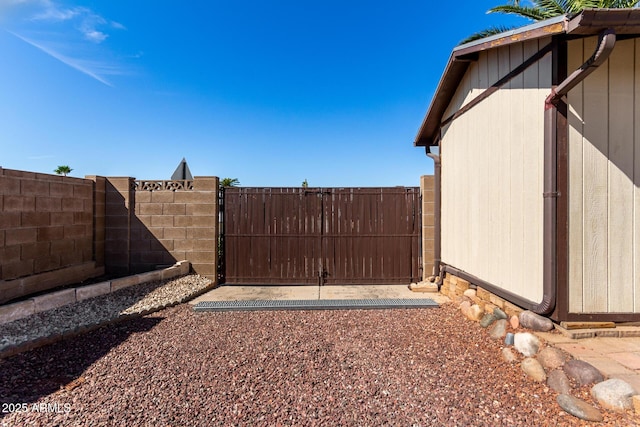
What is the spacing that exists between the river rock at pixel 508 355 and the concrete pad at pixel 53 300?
17.5 ft

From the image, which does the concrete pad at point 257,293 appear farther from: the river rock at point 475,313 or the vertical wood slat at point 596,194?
the vertical wood slat at point 596,194

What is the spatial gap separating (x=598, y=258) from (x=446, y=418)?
219 cm

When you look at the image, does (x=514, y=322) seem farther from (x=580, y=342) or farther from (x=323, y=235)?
(x=323, y=235)

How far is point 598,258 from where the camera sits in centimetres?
272

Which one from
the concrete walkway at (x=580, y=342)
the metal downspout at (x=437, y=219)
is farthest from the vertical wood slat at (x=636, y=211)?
the metal downspout at (x=437, y=219)

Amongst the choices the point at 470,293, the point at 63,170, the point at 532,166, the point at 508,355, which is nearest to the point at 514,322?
the point at 508,355

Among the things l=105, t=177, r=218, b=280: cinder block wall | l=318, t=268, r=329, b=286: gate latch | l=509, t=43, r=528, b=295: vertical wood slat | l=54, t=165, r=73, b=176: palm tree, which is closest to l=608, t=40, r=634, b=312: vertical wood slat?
l=509, t=43, r=528, b=295: vertical wood slat

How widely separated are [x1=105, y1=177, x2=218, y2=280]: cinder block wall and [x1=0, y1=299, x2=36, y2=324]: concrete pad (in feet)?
6.46

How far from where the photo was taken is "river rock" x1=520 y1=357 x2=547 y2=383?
233 centimetres

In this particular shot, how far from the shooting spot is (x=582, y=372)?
2195 mm

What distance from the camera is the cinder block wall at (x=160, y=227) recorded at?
5441mm

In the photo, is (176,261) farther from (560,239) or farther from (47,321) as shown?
(560,239)

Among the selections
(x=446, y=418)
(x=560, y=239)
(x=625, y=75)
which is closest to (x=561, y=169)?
(x=560, y=239)

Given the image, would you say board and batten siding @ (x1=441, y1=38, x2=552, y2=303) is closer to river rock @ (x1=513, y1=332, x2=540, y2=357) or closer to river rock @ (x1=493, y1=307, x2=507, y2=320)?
river rock @ (x1=493, y1=307, x2=507, y2=320)
